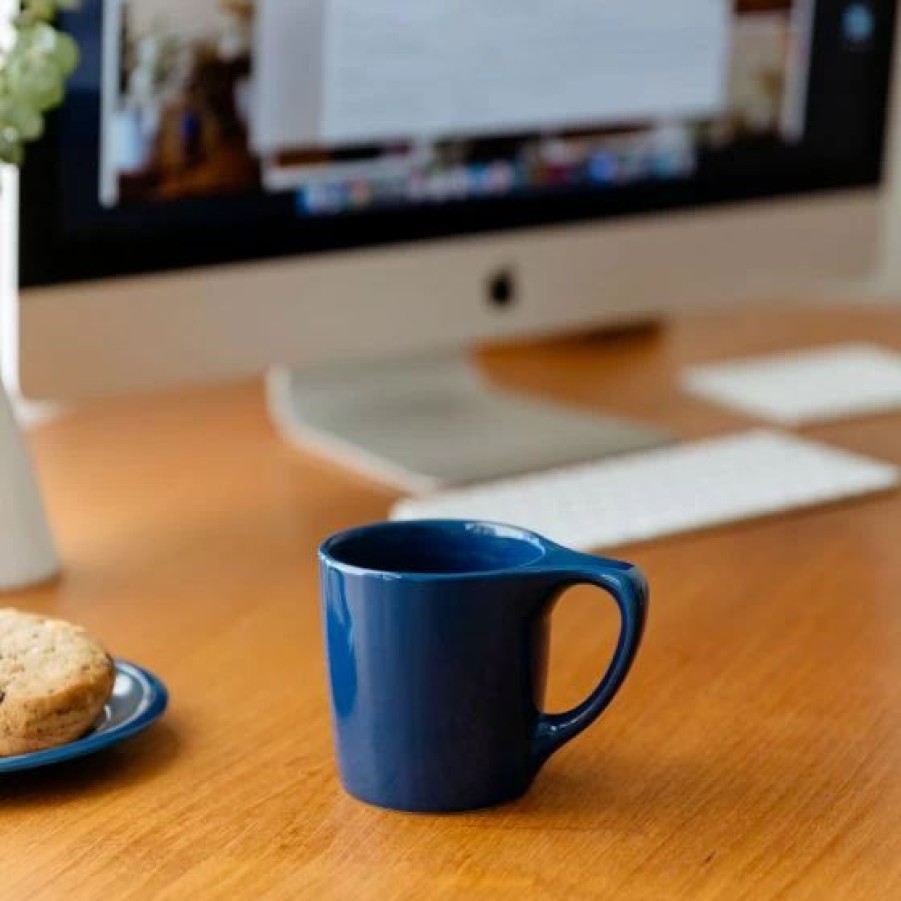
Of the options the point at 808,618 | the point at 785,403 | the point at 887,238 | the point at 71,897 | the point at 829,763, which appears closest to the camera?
the point at 71,897

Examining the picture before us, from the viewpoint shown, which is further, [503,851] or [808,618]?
[808,618]

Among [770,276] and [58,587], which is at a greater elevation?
[770,276]

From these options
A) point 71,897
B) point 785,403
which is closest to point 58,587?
point 71,897

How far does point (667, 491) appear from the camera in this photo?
41.4 inches

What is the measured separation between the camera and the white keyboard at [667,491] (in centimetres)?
98

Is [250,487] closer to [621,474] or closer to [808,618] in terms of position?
[621,474]

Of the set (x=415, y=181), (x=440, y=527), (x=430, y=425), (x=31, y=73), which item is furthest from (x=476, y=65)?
(x=440, y=527)

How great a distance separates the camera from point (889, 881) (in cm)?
63

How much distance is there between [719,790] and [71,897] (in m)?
0.24

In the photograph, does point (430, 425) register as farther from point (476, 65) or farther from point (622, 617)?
point (622, 617)

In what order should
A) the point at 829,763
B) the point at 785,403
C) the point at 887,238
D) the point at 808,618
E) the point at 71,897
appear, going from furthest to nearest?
the point at 887,238
the point at 785,403
the point at 808,618
the point at 829,763
the point at 71,897

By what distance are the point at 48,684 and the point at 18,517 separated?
227 mm

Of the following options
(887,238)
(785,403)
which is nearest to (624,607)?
(785,403)

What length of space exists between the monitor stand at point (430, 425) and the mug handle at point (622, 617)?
1.32 feet
